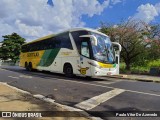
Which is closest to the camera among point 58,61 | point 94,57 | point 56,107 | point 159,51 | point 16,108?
point 16,108

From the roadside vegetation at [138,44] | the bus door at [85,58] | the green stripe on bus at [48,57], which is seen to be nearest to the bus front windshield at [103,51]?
the bus door at [85,58]

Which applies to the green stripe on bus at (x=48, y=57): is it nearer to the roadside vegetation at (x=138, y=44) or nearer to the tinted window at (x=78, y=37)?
the tinted window at (x=78, y=37)

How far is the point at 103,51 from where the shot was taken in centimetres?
1734

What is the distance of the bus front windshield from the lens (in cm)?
1684

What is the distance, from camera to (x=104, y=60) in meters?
17.2

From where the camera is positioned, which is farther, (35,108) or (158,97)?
(158,97)

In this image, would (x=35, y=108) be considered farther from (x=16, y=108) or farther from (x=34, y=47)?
(x=34, y=47)

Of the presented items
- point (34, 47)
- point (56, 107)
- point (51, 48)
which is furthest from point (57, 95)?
point (34, 47)

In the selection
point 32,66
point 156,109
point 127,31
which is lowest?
point 156,109

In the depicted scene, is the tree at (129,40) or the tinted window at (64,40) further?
the tree at (129,40)

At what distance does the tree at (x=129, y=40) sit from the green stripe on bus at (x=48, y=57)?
12832 millimetres

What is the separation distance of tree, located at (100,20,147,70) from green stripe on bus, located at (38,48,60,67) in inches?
505

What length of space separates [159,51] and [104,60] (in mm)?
15264

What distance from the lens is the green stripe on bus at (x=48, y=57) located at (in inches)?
821
